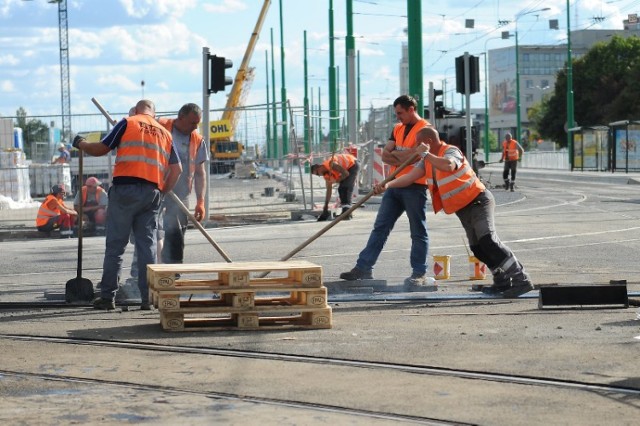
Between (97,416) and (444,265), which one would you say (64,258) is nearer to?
(444,265)

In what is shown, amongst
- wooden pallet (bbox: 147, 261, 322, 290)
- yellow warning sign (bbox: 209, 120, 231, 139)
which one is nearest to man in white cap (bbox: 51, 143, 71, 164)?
yellow warning sign (bbox: 209, 120, 231, 139)

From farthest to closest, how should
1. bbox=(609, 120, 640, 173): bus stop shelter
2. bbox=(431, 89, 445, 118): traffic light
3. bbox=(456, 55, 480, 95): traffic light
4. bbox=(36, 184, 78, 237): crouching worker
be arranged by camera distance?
bbox=(609, 120, 640, 173): bus stop shelter < bbox=(431, 89, 445, 118): traffic light < bbox=(456, 55, 480, 95): traffic light < bbox=(36, 184, 78, 237): crouching worker

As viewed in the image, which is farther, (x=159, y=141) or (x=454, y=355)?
(x=159, y=141)

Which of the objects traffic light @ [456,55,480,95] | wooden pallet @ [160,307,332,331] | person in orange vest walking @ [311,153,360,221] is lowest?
wooden pallet @ [160,307,332,331]

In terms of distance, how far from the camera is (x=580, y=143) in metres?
60.6

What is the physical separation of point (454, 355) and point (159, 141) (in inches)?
153

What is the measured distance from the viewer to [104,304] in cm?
1080

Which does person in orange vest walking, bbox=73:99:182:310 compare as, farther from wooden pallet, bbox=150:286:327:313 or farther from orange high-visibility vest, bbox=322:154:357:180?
orange high-visibility vest, bbox=322:154:357:180

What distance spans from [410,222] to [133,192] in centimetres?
293

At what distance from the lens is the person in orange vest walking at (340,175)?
77.8 feet

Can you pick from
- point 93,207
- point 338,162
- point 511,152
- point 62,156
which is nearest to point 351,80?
point 511,152

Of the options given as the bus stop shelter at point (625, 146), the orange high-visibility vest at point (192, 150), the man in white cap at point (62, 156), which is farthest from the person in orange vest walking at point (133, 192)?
the bus stop shelter at point (625, 146)

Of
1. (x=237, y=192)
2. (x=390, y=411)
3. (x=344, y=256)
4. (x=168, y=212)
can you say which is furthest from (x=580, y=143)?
(x=390, y=411)

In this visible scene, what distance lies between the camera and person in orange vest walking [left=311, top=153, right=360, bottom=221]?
23703 mm
